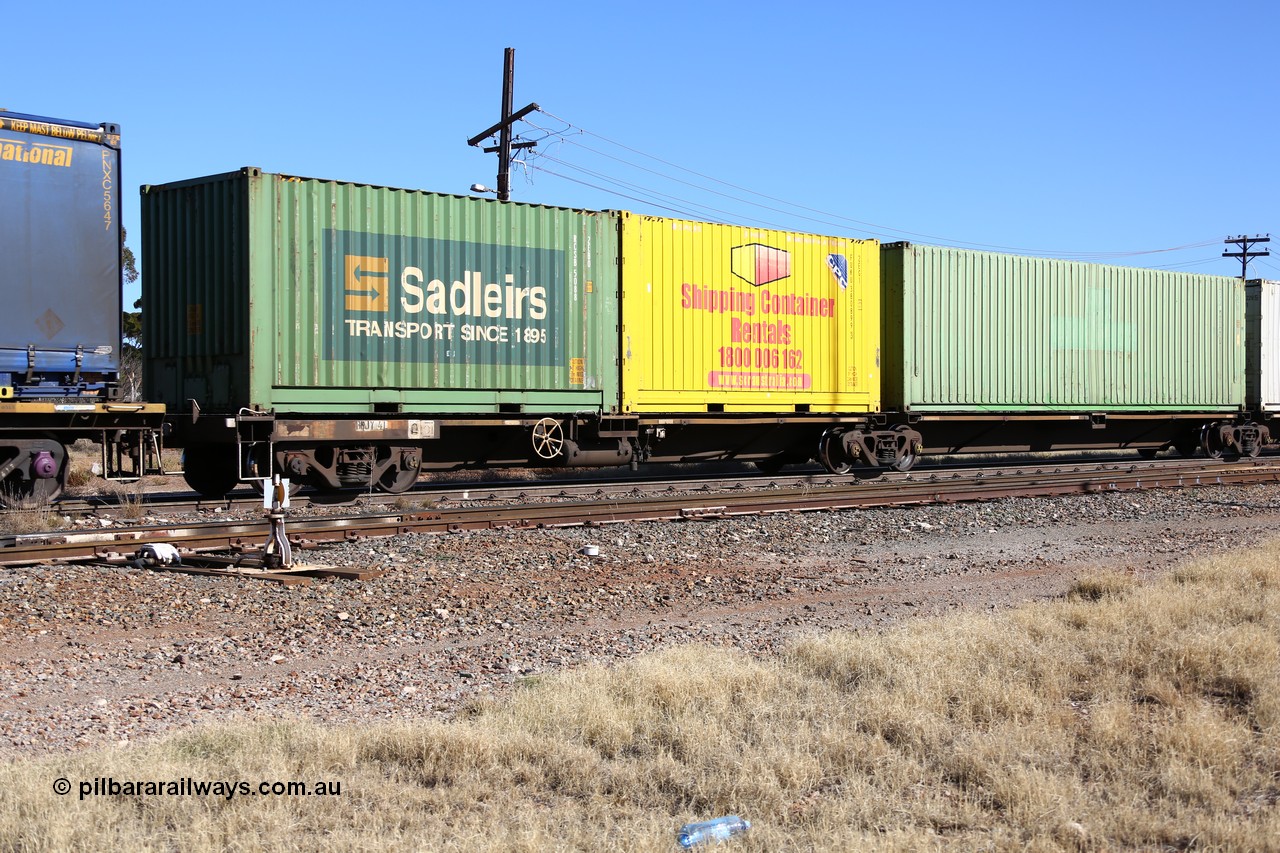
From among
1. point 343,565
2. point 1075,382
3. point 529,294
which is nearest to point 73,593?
point 343,565

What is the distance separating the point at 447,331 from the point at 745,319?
4.67m

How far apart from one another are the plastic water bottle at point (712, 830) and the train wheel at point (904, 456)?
49.9 ft

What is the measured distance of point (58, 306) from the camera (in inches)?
443

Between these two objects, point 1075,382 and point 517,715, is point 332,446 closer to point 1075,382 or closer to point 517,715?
point 517,715

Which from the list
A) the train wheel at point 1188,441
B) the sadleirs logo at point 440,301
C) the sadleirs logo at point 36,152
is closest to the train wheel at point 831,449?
the sadleirs logo at point 440,301

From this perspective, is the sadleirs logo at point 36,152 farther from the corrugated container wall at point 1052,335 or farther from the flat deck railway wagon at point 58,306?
the corrugated container wall at point 1052,335

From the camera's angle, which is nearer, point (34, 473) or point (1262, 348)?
point (34, 473)

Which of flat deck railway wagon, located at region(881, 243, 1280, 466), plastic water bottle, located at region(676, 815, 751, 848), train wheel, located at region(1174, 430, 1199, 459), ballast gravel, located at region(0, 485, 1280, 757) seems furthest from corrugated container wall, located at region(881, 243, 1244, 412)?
plastic water bottle, located at region(676, 815, 751, 848)

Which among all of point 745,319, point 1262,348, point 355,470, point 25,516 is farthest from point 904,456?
point 25,516

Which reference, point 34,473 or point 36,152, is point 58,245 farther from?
point 34,473

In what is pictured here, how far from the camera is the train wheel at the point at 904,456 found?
741 inches

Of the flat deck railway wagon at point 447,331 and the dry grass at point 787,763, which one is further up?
the flat deck railway wagon at point 447,331

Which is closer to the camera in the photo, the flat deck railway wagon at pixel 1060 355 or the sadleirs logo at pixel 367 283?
the sadleirs logo at pixel 367 283

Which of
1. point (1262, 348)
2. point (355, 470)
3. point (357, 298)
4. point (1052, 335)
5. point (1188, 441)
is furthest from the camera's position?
point (1262, 348)
